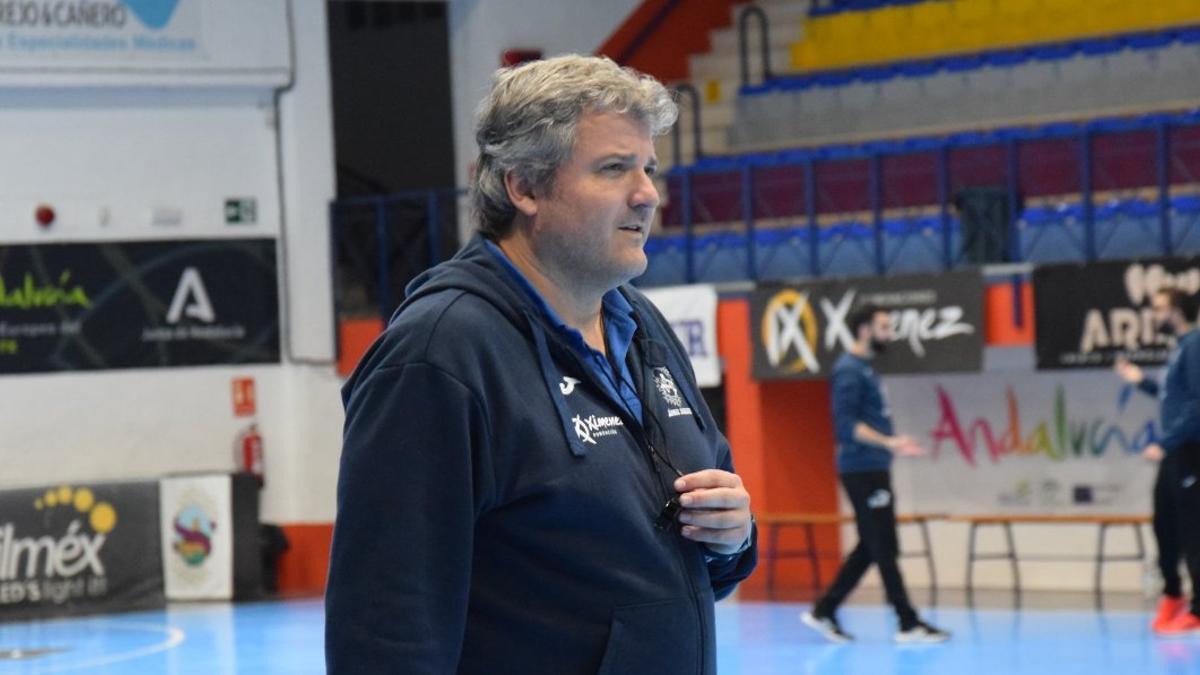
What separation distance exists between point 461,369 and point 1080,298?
11.2 meters

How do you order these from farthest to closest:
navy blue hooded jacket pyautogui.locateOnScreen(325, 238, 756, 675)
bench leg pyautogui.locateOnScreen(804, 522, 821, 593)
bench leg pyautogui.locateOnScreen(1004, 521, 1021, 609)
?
1. bench leg pyautogui.locateOnScreen(804, 522, 821, 593)
2. bench leg pyautogui.locateOnScreen(1004, 521, 1021, 609)
3. navy blue hooded jacket pyautogui.locateOnScreen(325, 238, 756, 675)

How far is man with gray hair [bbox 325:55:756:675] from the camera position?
7.59 ft

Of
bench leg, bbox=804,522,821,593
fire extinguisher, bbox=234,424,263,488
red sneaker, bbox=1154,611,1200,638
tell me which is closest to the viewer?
red sneaker, bbox=1154,611,1200,638

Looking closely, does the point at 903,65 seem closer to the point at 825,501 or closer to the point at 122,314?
the point at 825,501

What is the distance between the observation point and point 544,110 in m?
2.50

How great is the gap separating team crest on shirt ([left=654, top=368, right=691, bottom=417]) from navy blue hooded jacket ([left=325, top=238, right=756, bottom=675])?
12 centimetres

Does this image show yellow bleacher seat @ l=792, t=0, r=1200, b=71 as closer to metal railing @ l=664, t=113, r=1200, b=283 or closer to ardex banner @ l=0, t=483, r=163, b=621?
metal railing @ l=664, t=113, r=1200, b=283

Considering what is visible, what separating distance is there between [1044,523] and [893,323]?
1.94 m

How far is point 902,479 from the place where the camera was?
1497 centimetres

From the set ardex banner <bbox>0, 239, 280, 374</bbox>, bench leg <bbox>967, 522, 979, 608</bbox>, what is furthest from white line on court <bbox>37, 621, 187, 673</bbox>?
bench leg <bbox>967, 522, 979, 608</bbox>

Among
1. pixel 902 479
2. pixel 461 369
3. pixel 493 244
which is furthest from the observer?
pixel 902 479

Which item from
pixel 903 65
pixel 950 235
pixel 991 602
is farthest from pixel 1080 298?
pixel 903 65

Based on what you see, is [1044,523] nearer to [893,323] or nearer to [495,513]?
[893,323]

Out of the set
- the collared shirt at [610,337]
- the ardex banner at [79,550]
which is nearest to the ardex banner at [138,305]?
the ardex banner at [79,550]
